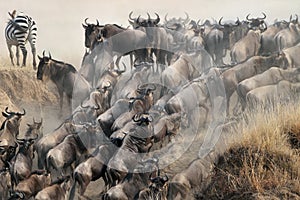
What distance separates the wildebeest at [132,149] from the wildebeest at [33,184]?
1.14 meters

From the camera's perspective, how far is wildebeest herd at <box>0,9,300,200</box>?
9.61 metres

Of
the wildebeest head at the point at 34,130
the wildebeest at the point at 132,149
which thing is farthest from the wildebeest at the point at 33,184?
the wildebeest head at the point at 34,130

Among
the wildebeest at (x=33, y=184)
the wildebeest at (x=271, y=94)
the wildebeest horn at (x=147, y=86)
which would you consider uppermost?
the wildebeest horn at (x=147, y=86)

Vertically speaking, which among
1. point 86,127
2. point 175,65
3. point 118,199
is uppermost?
point 175,65

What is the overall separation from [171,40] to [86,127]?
261 inches

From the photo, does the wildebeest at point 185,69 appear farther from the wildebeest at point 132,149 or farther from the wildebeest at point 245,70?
the wildebeest at point 132,149

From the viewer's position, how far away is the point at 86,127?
1120cm

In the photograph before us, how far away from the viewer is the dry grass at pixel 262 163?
8.48 metres

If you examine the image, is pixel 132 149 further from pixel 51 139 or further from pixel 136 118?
pixel 51 139

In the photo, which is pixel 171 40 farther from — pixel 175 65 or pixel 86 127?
pixel 86 127

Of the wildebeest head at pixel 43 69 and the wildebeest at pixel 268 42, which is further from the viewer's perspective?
the wildebeest at pixel 268 42

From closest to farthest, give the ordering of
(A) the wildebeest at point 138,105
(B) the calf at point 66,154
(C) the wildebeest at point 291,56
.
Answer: (B) the calf at point 66,154, (A) the wildebeest at point 138,105, (C) the wildebeest at point 291,56

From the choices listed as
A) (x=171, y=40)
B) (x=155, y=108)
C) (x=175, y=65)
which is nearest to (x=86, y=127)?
(x=155, y=108)

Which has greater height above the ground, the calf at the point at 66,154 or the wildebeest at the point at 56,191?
the calf at the point at 66,154
